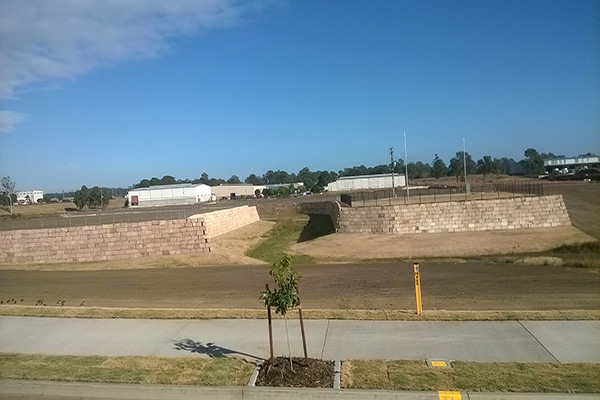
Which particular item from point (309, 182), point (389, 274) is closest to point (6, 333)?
point (389, 274)

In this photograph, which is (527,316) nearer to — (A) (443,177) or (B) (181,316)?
(B) (181,316)

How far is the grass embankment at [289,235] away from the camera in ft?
111

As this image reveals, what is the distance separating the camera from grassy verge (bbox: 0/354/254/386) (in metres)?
7.35

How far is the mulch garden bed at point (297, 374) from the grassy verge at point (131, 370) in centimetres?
31

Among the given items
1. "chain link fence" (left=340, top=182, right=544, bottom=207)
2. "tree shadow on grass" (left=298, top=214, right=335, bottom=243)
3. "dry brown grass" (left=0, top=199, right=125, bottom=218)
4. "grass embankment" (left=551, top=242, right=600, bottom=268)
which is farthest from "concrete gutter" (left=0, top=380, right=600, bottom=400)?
"dry brown grass" (left=0, top=199, right=125, bottom=218)

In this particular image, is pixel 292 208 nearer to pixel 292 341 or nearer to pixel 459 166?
pixel 292 341

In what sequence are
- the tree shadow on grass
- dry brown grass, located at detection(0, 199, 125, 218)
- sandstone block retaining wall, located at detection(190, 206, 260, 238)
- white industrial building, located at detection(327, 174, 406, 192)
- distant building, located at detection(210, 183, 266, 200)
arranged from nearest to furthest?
sandstone block retaining wall, located at detection(190, 206, 260, 238), the tree shadow on grass, dry brown grass, located at detection(0, 199, 125, 218), white industrial building, located at detection(327, 174, 406, 192), distant building, located at detection(210, 183, 266, 200)

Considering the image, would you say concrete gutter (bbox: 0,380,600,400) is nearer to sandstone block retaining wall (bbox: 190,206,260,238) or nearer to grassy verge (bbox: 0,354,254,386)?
grassy verge (bbox: 0,354,254,386)

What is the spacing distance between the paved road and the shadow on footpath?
17 mm

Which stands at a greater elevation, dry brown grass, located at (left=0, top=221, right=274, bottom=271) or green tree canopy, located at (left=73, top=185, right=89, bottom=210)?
green tree canopy, located at (left=73, top=185, right=89, bottom=210)

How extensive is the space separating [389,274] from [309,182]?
126 m

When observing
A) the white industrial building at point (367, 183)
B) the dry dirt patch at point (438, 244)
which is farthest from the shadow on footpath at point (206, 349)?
the white industrial building at point (367, 183)

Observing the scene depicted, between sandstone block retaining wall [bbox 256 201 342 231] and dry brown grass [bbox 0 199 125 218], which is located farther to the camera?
sandstone block retaining wall [bbox 256 201 342 231]

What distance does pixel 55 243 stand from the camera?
3011 cm
